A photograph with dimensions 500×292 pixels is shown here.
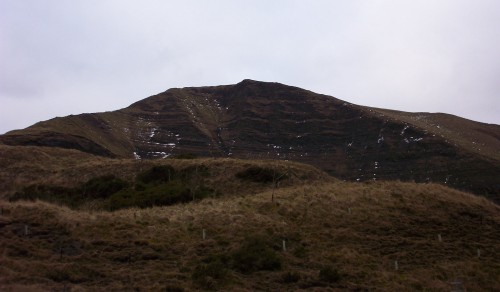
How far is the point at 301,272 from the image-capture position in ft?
57.0

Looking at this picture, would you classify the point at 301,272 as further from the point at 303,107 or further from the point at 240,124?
the point at 303,107

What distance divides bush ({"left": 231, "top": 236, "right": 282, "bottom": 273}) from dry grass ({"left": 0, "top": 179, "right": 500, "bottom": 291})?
1.15 ft

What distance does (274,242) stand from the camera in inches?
810

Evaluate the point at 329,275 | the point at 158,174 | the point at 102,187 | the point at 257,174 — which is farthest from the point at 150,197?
the point at 329,275

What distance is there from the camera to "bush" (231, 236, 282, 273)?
17484 millimetres

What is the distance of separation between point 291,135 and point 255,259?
71.6 m

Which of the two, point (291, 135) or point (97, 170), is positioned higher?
point (291, 135)

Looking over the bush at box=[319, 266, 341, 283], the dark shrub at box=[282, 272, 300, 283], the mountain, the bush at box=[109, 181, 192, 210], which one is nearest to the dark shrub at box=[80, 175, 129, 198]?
the bush at box=[109, 181, 192, 210]

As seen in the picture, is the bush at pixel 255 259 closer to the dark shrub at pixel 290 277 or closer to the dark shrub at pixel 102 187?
the dark shrub at pixel 290 277

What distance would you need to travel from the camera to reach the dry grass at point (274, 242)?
15789mm

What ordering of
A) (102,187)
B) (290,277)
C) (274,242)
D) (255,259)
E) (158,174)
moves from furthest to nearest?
(158,174) → (102,187) → (274,242) → (255,259) → (290,277)

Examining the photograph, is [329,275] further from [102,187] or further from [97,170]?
[97,170]

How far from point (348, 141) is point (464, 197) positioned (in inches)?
2026

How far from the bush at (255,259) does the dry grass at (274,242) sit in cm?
35
